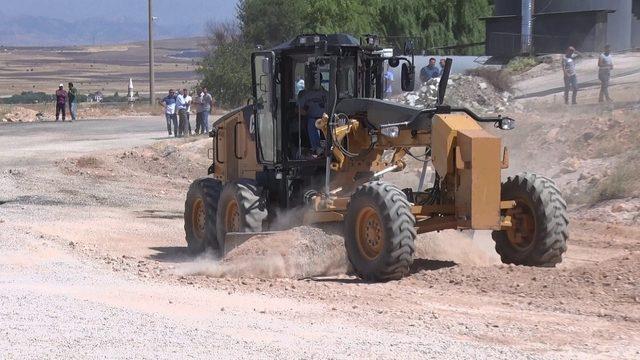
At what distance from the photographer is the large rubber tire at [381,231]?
1250 cm

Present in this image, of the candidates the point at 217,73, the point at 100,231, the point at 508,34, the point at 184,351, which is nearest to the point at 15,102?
the point at 217,73

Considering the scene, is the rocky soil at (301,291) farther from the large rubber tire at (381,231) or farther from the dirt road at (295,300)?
the large rubber tire at (381,231)

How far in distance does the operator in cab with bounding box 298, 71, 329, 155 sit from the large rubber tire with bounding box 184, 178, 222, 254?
2091 millimetres

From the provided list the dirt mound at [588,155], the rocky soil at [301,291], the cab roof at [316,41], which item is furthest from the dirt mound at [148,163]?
the cab roof at [316,41]

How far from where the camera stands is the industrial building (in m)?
46.1

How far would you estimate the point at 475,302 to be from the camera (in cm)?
1146

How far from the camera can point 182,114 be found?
3778 centimetres

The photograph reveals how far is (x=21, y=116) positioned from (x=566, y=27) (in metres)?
24.0

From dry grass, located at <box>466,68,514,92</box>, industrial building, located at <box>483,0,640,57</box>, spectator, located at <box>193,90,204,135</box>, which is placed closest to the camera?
dry grass, located at <box>466,68,514,92</box>

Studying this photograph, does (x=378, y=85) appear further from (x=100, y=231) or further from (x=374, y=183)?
(x=100, y=231)

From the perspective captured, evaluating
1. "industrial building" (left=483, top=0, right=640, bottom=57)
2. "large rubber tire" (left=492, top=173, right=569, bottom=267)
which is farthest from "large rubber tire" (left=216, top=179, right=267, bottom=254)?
"industrial building" (left=483, top=0, right=640, bottom=57)

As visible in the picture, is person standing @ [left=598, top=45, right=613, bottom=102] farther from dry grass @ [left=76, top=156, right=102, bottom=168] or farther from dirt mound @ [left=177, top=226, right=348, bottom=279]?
dirt mound @ [left=177, top=226, right=348, bottom=279]

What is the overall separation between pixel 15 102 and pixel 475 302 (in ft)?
222

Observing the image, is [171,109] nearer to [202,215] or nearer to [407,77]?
[202,215]
